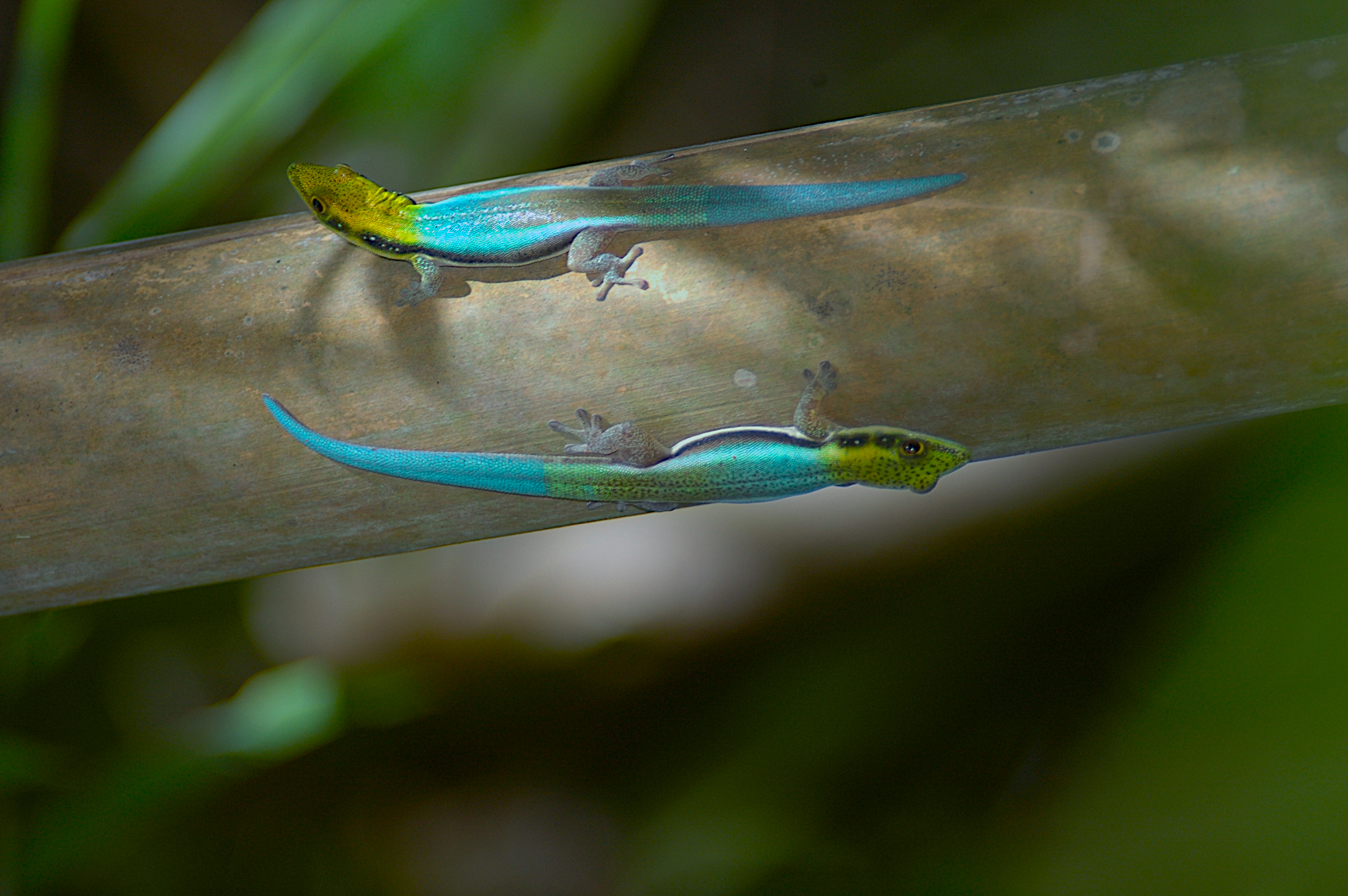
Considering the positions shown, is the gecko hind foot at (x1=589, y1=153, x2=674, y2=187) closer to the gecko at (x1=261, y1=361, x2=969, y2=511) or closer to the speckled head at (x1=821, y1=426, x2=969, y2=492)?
the gecko at (x1=261, y1=361, x2=969, y2=511)

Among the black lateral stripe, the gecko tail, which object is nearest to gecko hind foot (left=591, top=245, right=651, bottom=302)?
the gecko tail

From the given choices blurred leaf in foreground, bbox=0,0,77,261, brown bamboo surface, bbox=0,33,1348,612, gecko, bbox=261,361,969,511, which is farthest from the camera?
blurred leaf in foreground, bbox=0,0,77,261

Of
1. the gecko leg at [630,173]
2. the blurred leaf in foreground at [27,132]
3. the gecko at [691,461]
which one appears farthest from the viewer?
the blurred leaf in foreground at [27,132]

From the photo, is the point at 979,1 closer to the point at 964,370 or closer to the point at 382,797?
the point at 964,370

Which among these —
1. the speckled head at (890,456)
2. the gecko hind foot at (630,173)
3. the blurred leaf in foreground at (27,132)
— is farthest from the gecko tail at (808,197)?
the blurred leaf in foreground at (27,132)

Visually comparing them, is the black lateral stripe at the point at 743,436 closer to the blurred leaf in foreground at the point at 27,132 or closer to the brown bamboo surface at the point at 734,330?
the brown bamboo surface at the point at 734,330

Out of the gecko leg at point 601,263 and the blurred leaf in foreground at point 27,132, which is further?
the blurred leaf in foreground at point 27,132

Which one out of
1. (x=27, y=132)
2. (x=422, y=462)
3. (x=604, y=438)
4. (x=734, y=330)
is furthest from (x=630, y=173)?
(x=27, y=132)
